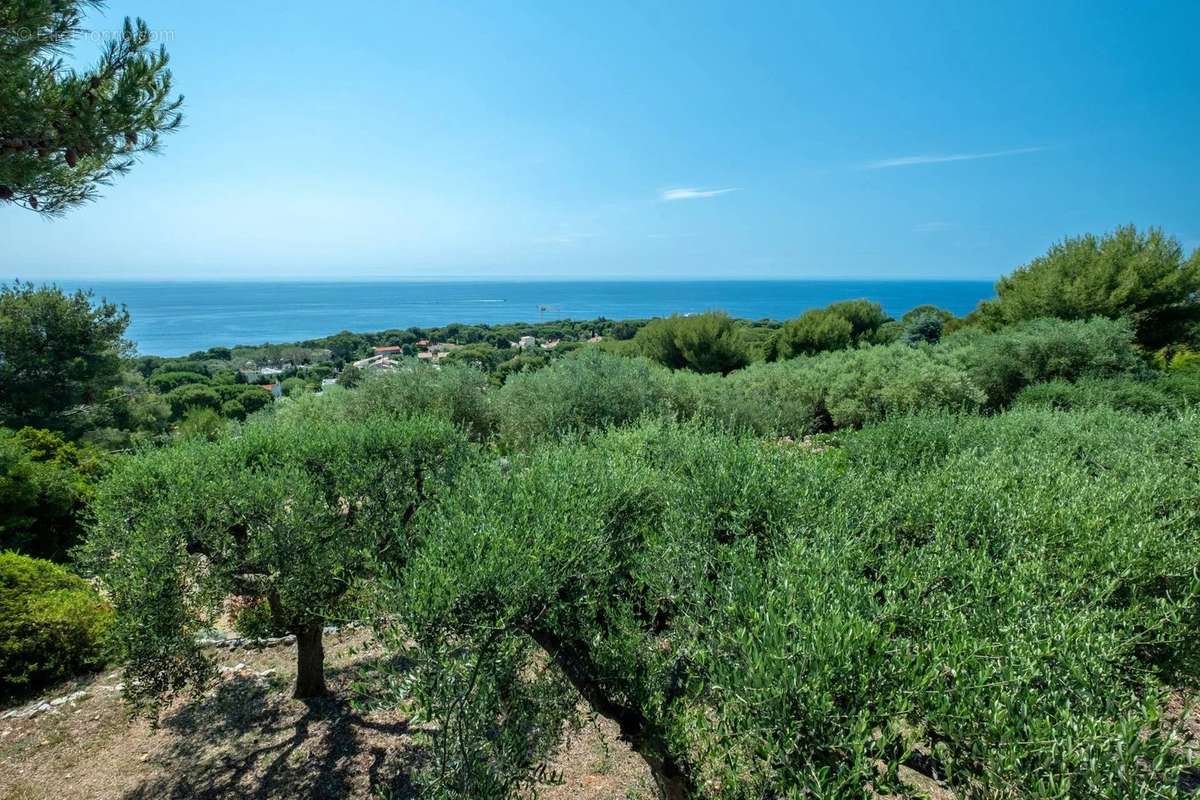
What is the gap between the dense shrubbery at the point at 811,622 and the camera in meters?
1.99

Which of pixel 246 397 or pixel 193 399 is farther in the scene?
pixel 246 397

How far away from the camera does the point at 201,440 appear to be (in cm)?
568

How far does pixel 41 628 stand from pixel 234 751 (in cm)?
322

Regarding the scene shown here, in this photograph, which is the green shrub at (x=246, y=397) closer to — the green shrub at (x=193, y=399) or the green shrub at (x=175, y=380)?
the green shrub at (x=193, y=399)

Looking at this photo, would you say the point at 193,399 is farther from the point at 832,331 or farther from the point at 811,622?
the point at 811,622

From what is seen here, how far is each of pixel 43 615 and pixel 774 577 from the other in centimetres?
795

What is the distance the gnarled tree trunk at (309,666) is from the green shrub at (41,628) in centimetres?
217

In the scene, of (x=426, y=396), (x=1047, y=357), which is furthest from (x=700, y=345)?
(x=426, y=396)

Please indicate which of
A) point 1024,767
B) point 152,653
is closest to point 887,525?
point 1024,767

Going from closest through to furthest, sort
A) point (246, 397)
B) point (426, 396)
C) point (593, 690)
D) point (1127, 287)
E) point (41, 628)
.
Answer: point (593, 690) → point (41, 628) → point (426, 396) → point (1127, 287) → point (246, 397)

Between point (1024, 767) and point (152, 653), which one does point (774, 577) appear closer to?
point (1024, 767)

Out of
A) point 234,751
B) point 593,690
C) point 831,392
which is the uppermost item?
point 831,392

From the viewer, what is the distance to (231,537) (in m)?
4.32

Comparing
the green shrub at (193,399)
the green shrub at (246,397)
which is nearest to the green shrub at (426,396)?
the green shrub at (246,397)
